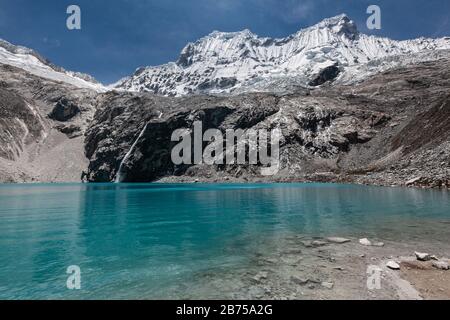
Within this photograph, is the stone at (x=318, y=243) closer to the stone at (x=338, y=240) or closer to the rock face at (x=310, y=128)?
the stone at (x=338, y=240)

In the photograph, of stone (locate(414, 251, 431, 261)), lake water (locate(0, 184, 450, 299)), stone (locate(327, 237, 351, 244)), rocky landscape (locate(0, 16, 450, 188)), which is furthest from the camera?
rocky landscape (locate(0, 16, 450, 188))

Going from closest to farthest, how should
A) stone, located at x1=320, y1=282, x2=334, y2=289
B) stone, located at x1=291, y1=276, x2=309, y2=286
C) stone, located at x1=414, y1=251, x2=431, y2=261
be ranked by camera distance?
stone, located at x1=320, y1=282, x2=334, y2=289 < stone, located at x1=291, y1=276, x2=309, y2=286 < stone, located at x1=414, y1=251, x2=431, y2=261

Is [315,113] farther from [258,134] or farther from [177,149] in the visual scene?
[177,149]

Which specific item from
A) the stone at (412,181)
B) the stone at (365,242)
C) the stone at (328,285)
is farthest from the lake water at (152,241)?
the stone at (412,181)

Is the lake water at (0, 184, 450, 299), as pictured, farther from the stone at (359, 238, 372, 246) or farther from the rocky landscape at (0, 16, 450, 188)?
the rocky landscape at (0, 16, 450, 188)

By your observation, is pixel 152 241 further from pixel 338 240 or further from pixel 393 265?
pixel 393 265

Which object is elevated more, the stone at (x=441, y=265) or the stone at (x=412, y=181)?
the stone at (x=412, y=181)

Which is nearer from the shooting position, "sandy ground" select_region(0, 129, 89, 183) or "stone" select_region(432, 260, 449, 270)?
"stone" select_region(432, 260, 449, 270)

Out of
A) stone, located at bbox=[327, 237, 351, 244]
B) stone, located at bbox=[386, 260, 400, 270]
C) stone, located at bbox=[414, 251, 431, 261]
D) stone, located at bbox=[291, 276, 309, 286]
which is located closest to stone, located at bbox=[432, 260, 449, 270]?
stone, located at bbox=[414, 251, 431, 261]

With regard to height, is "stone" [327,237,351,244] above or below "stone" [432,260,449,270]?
below

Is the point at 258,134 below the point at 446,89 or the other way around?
below

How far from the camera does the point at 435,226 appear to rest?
24.2m
